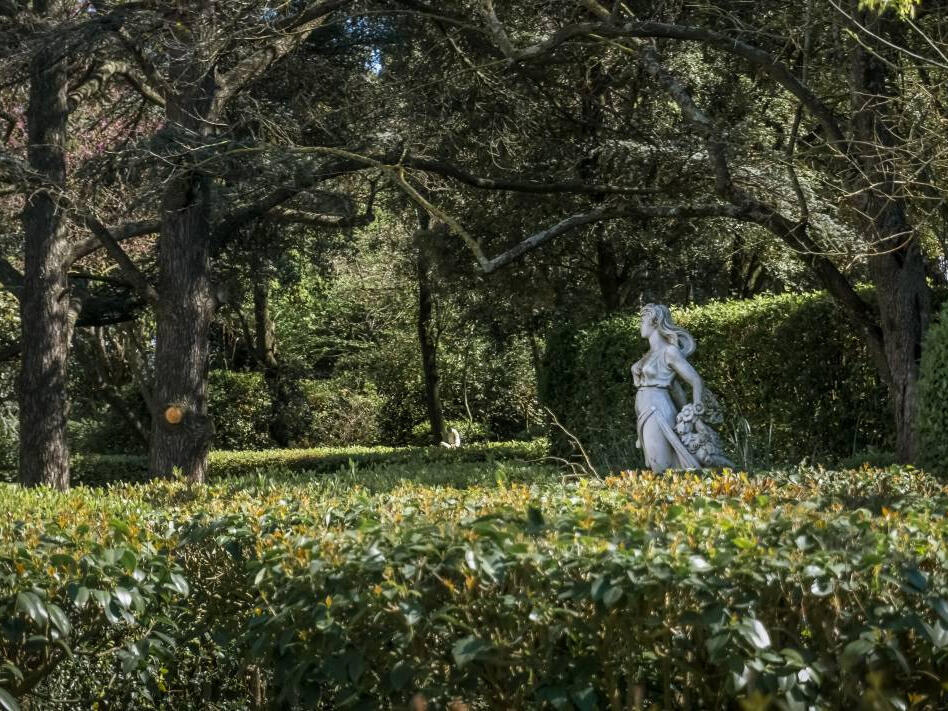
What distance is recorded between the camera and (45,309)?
538 inches

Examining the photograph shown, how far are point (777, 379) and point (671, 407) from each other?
3.52 metres

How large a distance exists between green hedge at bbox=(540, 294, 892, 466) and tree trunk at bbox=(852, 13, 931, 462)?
4.41ft

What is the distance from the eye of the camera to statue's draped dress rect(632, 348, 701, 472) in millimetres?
9250

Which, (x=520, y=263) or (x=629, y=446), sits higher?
(x=520, y=263)

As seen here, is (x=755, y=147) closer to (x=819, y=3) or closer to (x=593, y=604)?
(x=819, y=3)

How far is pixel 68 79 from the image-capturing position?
14.4 m

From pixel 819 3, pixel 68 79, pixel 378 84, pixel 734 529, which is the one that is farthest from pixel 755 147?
pixel 734 529

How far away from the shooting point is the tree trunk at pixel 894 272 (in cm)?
998

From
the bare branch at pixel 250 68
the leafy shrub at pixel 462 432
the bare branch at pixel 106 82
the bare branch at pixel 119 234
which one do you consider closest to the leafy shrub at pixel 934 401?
the bare branch at pixel 250 68

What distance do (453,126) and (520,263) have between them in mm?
2820

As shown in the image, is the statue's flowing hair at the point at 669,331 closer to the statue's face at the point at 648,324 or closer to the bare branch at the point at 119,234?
the statue's face at the point at 648,324

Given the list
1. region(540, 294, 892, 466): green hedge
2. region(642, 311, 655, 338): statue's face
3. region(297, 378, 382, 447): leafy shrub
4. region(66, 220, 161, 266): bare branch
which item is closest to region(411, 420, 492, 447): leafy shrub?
region(297, 378, 382, 447): leafy shrub

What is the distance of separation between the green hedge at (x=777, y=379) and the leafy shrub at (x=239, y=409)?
1239cm

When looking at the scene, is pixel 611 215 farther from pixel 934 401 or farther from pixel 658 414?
pixel 934 401
